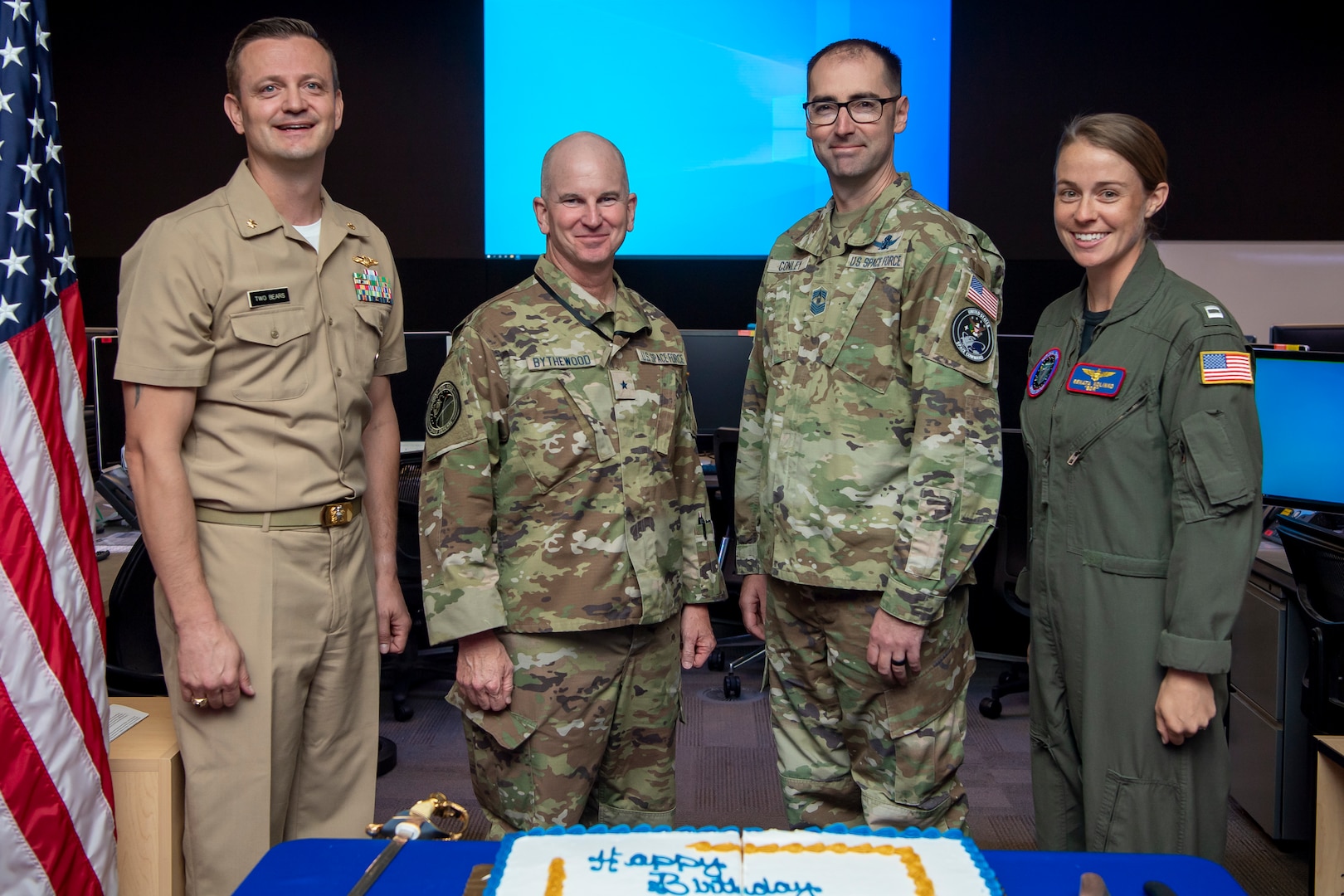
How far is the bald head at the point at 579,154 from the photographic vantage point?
69.1 inches

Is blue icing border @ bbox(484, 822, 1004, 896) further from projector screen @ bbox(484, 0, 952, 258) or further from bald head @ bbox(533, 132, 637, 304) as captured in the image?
projector screen @ bbox(484, 0, 952, 258)

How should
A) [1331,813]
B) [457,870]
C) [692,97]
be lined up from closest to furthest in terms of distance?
[457,870], [1331,813], [692,97]

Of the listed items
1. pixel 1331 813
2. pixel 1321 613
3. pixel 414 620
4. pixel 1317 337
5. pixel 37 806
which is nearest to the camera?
pixel 37 806

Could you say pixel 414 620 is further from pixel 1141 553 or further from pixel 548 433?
pixel 1141 553

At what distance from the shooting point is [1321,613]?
2330 mm

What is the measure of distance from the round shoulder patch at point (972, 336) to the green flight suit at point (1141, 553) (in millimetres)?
153

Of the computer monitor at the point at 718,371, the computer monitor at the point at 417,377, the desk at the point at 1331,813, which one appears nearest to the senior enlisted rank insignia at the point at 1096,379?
the desk at the point at 1331,813

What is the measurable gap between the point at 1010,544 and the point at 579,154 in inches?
98.9

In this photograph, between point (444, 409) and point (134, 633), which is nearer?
point (444, 409)

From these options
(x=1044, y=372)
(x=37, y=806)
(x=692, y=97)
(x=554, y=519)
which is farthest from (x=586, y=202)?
(x=692, y=97)

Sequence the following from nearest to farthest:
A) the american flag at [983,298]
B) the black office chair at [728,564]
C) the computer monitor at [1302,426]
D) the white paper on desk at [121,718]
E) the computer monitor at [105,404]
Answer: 1. the american flag at [983,298]
2. the white paper on desk at [121,718]
3. the computer monitor at [1302,426]
4. the computer monitor at [105,404]
5. the black office chair at [728,564]

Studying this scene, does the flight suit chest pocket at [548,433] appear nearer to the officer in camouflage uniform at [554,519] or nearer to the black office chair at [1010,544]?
the officer in camouflage uniform at [554,519]

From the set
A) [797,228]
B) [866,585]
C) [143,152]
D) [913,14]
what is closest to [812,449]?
[866,585]

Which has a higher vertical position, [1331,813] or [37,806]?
[37,806]
